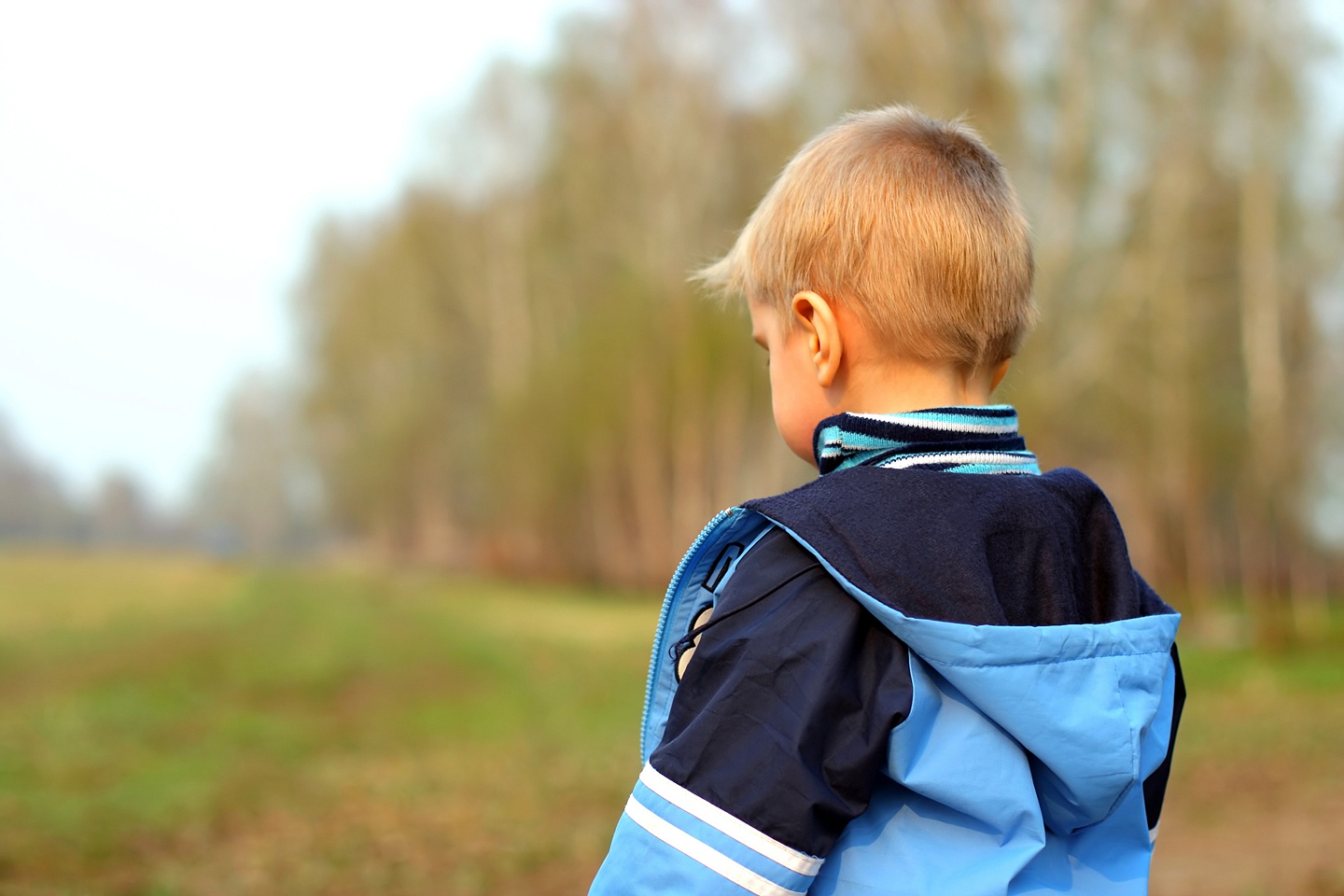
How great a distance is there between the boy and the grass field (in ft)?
11.8

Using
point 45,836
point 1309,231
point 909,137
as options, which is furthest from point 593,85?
point 909,137

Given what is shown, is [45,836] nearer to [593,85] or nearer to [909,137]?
[909,137]

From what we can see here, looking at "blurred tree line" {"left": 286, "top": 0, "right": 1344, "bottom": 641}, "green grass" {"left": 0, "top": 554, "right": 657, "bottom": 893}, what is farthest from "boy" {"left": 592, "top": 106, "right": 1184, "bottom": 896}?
"green grass" {"left": 0, "top": 554, "right": 657, "bottom": 893}

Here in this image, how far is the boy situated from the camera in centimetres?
111

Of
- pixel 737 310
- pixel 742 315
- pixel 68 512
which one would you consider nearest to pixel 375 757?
pixel 742 315

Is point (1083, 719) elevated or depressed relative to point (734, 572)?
depressed

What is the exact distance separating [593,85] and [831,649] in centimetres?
2275

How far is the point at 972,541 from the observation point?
1203 mm

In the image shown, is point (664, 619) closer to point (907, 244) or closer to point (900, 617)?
point (900, 617)

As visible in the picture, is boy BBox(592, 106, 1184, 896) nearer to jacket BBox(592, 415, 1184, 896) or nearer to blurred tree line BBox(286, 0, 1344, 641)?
jacket BBox(592, 415, 1184, 896)

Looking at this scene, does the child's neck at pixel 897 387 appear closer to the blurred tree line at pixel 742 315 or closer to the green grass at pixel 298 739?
the blurred tree line at pixel 742 315

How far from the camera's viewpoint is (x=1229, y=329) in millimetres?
17656

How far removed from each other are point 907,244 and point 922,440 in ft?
0.73

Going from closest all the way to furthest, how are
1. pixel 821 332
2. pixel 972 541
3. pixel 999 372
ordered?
pixel 972 541 < pixel 821 332 < pixel 999 372
